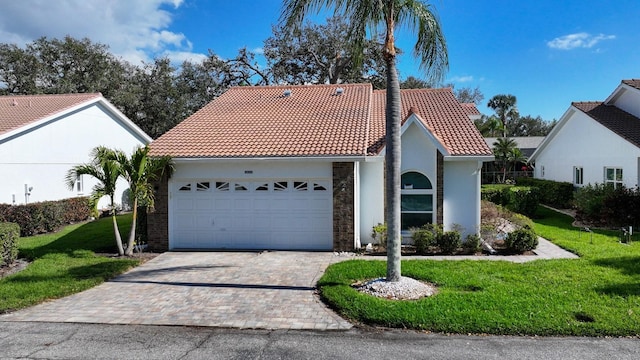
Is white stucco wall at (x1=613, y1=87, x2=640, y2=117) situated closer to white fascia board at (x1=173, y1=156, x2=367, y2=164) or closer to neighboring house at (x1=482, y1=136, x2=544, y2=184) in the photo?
white fascia board at (x1=173, y1=156, x2=367, y2=164)

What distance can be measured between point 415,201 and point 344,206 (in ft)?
8.55

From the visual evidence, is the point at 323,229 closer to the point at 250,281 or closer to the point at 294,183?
the point at 294,183

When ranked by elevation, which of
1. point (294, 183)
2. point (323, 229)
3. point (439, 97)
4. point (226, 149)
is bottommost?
point (323, 229)

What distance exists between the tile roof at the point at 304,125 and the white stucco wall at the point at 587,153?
755cm

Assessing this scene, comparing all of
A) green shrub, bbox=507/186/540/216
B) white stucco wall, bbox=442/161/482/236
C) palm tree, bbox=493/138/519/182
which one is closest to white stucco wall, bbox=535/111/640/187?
green shrub, bbox=507/186/540/216

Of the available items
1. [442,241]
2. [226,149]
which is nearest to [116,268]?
[226,149]

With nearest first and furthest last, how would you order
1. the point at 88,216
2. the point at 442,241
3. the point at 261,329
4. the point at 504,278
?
the point at 261,329 < the point at 504,278 < the point at 442,241 < the point at 88,216

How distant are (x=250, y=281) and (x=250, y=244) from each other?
12.0ft

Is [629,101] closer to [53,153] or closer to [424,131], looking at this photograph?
[424,131]

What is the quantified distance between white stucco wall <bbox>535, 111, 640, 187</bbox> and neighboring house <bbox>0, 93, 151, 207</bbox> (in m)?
25.1

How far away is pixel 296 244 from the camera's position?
41.2 feet

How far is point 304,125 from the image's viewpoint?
565 inches

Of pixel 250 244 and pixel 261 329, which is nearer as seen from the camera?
pixel 261 329

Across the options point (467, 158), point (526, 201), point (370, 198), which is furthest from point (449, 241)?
point (526, 201)
